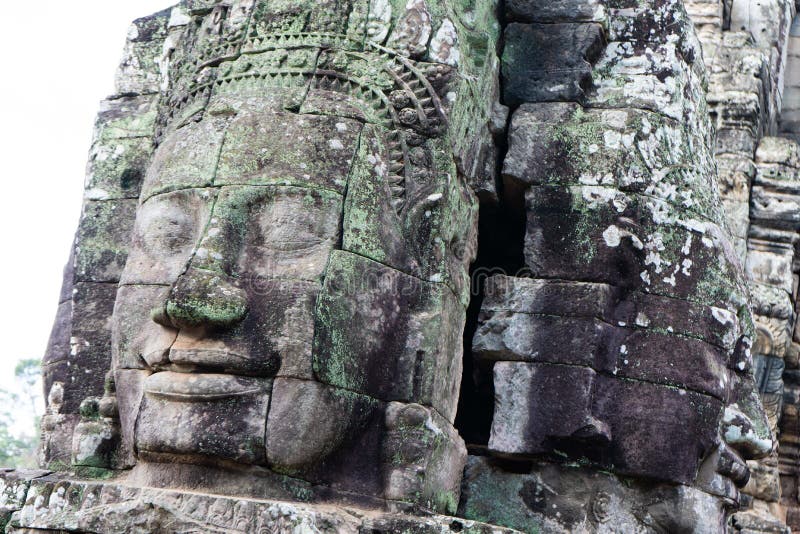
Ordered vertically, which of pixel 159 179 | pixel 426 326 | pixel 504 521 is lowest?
pixel 504 521

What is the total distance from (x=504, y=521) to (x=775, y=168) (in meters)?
4.91

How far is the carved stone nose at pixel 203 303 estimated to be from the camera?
17.2ft

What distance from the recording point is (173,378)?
528 centimetres

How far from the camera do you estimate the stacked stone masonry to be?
5.28 meters

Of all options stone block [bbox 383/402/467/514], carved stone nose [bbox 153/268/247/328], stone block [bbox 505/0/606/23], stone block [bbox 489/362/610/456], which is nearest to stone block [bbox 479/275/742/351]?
stone block [bbox 489/362/610/456]

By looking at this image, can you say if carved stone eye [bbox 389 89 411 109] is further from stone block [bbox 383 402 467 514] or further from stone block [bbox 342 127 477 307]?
stone block [bbox 383 402 467 514]

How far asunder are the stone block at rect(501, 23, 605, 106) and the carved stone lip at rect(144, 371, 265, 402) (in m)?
2.46

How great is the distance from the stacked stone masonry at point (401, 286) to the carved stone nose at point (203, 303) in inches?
0.6

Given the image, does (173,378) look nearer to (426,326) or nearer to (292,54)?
(426,326)

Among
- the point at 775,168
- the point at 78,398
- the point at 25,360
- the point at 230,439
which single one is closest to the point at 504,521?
the point at 230,439

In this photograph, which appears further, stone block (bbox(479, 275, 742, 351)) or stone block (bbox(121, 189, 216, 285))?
stone block (bbox(479, 275, 742, 351))

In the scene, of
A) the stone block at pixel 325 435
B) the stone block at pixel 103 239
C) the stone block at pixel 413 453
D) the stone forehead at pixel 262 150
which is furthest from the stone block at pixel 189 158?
the stone block at pixel 413 453

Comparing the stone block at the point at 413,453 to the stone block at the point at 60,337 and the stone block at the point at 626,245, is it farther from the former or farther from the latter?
the stone block at the point at 60,337

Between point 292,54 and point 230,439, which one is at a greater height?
point 292,54
